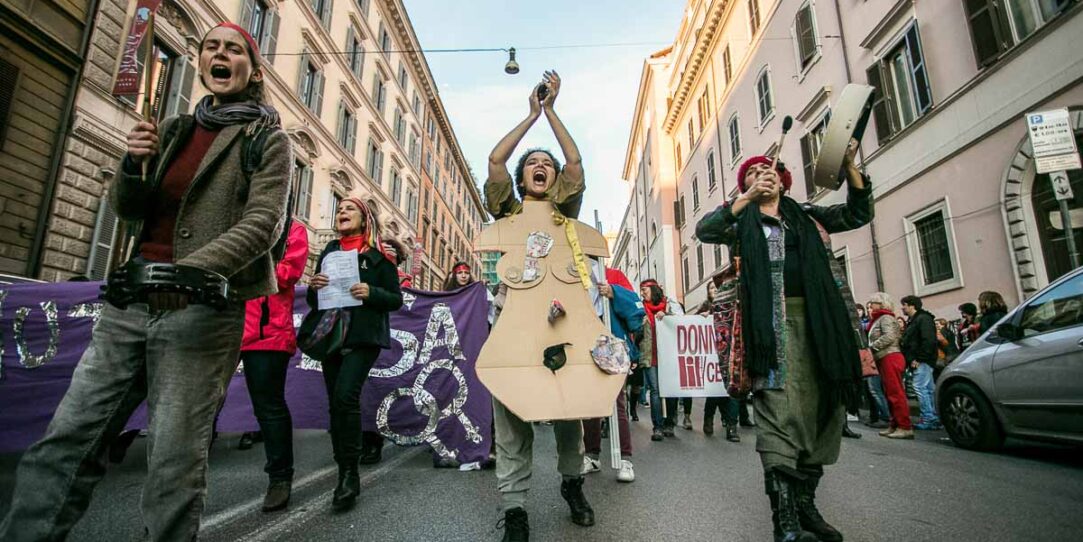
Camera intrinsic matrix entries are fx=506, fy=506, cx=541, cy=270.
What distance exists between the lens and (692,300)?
27.0m

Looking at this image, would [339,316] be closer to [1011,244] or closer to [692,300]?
[1011,244]

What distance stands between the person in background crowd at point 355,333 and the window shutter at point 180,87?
10963 mm

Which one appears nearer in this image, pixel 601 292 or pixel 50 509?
pixel 50 509

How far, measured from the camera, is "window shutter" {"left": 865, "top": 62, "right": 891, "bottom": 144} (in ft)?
38.7

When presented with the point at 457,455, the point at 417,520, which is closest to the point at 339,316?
the point at 417,520

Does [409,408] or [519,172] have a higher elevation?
[519,172]

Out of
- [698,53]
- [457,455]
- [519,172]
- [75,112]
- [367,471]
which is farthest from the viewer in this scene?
[698,53]

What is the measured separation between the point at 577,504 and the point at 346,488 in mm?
1332

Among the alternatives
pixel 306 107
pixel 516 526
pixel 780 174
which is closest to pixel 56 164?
pixel 306 107

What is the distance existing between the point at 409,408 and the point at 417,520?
2007mm

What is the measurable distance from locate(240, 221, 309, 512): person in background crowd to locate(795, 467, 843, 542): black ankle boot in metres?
2.75

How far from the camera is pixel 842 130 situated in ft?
8.26

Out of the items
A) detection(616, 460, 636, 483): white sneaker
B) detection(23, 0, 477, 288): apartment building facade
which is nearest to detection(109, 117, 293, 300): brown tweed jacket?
detection(23, 0, 477, 288): apartment building facade

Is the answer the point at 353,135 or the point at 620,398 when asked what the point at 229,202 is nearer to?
the point at 620,398
